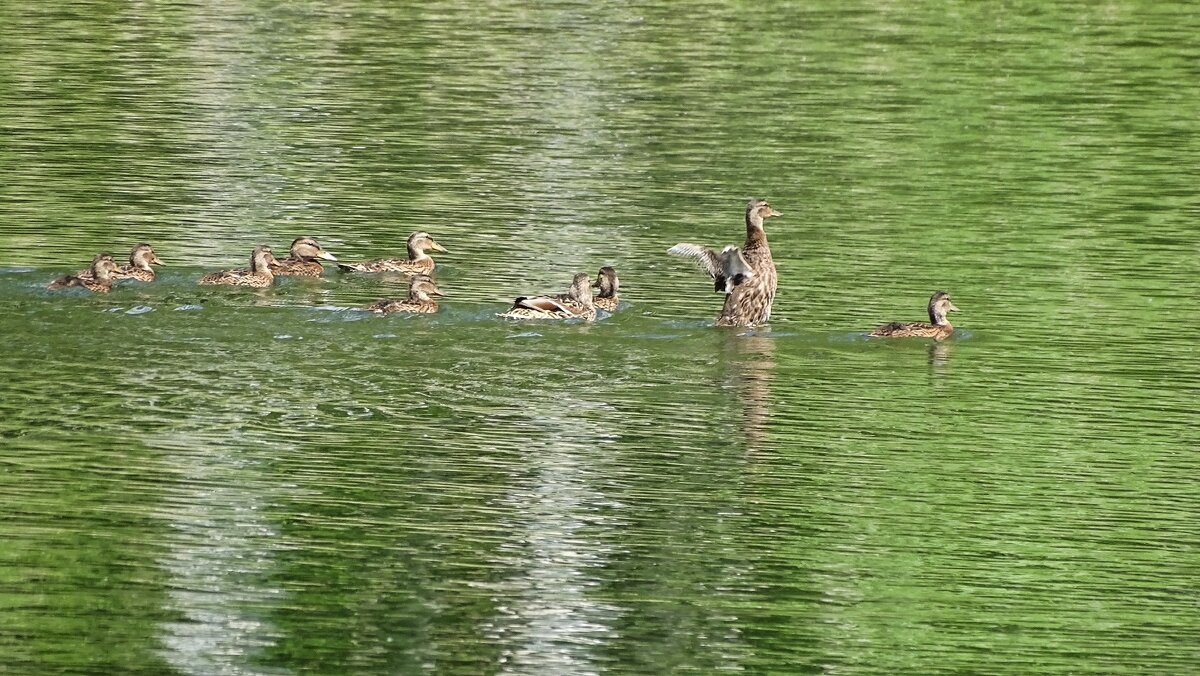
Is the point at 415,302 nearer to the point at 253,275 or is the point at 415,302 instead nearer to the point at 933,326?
the point at 253,275

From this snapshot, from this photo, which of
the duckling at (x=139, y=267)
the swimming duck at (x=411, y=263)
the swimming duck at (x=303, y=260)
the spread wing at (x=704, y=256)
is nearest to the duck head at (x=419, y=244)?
the swimming duck at (x=411, y=263)

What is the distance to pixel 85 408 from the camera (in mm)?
15414

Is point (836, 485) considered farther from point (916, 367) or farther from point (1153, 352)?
point (1153, 352)

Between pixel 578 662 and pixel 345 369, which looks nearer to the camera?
pixel 578 662

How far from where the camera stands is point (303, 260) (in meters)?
20.8

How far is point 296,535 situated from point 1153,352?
8.31 meters

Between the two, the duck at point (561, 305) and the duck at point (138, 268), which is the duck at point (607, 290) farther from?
the duck at point (138, 268)

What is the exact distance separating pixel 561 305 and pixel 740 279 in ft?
5.43

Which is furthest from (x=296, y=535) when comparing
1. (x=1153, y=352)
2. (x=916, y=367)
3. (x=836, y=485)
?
(x=1153, y=352)

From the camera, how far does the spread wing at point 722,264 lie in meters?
19.2

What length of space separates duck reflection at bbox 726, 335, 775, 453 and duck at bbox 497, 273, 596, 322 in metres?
1.22

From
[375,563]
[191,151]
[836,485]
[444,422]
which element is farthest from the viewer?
[191,151]

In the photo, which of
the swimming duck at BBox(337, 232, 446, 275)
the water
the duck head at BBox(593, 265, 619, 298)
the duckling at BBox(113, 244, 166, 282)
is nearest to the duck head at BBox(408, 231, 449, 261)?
the swimming duck at BBox(337, 232, 446, 275)

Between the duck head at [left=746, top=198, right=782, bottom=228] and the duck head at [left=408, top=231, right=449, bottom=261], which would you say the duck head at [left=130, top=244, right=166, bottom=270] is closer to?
the duck head at [left=408, top=231, right=449, bottom=261]
